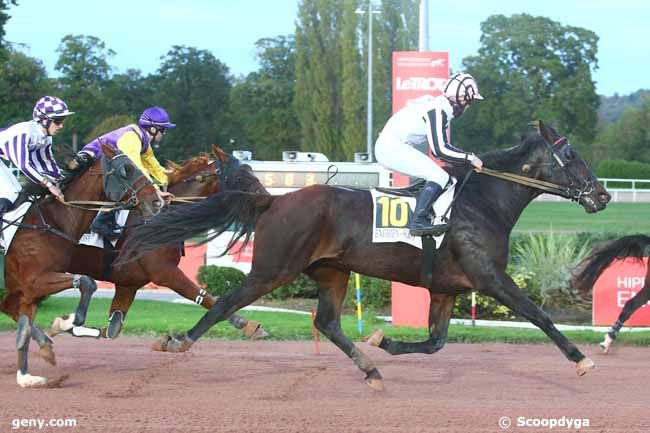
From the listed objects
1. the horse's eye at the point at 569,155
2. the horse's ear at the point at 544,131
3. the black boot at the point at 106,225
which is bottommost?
the black boot at the point at 106,225

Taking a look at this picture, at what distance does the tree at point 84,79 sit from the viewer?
141 feet

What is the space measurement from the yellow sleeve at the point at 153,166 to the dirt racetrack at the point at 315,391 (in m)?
1.78

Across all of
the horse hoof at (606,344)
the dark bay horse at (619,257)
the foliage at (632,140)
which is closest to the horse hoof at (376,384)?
the horse hoof at (606,344)

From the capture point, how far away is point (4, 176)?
7.87m

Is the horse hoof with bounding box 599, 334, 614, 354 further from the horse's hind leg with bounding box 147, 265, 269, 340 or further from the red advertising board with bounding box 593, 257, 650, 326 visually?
the horse's hind leg with bounding box 147, 265, 269, 340

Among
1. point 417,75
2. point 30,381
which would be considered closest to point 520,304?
point 30,381

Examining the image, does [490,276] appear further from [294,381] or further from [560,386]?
[294,381]

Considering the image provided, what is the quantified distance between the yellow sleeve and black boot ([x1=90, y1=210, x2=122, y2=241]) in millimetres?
830

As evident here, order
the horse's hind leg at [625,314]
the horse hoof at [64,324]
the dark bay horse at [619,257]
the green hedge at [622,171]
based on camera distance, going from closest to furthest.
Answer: the horse hoof at [64,324] → the horse's hind leg at [625,314] → the dark bay horse at [619,257] → the green hedge at [622,171]

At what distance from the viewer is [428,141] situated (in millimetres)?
7445

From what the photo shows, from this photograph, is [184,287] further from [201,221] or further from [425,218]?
[425,218]

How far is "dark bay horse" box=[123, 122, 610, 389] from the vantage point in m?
7.29

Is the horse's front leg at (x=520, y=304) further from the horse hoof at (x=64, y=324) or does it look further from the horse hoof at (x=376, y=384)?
the horse hoof at (x=64, y=324)

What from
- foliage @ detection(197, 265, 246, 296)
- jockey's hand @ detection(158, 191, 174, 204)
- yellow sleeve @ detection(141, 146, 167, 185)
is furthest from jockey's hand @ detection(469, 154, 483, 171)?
foliage @ detection(197, 265, 246, 296)
